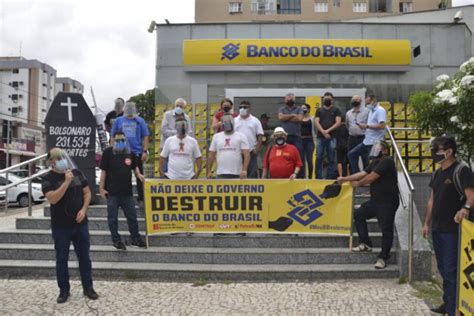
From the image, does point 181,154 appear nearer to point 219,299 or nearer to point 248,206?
point 248,206

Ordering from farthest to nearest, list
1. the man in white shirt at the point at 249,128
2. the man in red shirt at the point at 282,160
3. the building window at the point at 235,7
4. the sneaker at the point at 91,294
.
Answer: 1. the building window at the point at 235,7
2. the man in white shirt at the point at 249,128
3. the man in red shirt at the point at 282,160
4. the sneaker at the point at 91,294

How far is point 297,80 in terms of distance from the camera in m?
13.0

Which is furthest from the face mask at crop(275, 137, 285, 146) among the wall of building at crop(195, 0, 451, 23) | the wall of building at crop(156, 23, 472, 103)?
the wall of building at crop(195, 0, 451, 23)

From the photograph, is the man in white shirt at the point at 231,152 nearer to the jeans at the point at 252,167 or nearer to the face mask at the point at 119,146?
the jeans at the point at 252,167

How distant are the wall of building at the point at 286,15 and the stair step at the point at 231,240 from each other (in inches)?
1664

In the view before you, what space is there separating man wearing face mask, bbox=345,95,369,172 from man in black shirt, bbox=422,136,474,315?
364 centimetres

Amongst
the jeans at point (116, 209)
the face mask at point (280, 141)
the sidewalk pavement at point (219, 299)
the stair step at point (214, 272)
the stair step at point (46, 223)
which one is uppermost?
the face mask at point (280, 141)

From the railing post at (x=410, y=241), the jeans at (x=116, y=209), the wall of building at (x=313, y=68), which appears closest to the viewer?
the railing post at (x=410, y=241)

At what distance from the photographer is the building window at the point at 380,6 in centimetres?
5303

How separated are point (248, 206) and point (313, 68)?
22.6 ft

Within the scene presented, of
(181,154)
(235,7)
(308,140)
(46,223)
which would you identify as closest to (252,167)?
(308,140)

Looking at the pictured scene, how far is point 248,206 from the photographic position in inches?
279

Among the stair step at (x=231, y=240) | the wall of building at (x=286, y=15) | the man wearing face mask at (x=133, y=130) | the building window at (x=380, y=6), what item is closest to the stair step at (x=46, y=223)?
the stair step at (x=231, y=240)

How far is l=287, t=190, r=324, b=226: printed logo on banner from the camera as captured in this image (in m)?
7.00
